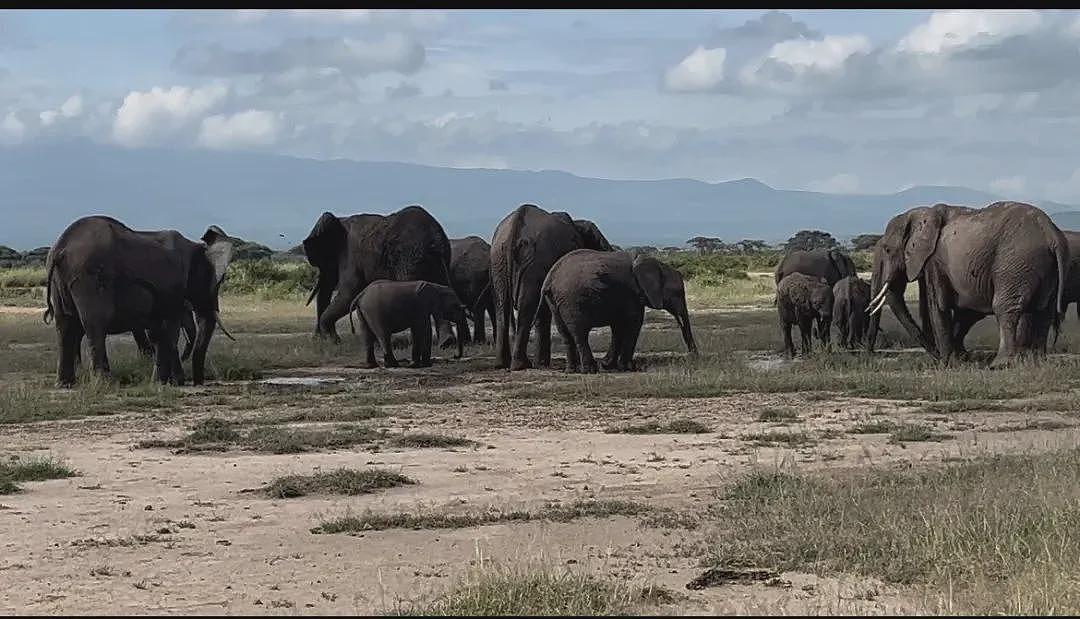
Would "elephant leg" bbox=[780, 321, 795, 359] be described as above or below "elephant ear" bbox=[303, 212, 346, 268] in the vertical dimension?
below

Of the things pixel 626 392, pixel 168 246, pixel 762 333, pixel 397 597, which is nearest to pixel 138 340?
pixel 168 246

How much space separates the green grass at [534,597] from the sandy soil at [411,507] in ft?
0.81

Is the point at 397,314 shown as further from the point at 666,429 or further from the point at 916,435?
the point at 916,435

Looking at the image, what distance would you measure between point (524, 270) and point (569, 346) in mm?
1799

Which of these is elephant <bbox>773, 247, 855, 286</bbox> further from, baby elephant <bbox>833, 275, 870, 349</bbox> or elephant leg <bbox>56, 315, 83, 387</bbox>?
elephant leg <bbox>56, 315, 83, 387</bbox>

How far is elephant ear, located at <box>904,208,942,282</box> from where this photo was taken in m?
21.9

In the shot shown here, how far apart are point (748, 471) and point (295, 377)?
11.4 meters

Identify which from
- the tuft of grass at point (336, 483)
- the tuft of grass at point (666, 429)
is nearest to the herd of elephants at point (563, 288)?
the tuft of grass at point (666, 429)

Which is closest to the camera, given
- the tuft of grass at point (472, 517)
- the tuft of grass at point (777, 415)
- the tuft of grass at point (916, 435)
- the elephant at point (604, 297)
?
the tuft of grass at point (472, 517)

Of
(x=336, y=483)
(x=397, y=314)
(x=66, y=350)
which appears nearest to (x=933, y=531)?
(x=336, y=483)

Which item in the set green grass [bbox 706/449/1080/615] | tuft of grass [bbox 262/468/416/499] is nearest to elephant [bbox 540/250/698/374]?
tuft of grass [bbox 262/468/416/499]

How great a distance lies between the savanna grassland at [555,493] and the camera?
26.1ft

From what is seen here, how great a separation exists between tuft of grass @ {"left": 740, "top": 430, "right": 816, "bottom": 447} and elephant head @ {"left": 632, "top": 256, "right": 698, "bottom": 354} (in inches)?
293

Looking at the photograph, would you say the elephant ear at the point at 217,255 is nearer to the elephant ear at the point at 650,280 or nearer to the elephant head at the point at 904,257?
the elephant ear at the point at 650,280
